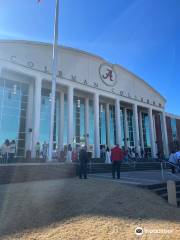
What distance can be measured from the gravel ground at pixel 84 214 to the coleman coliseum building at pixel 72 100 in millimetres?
16502

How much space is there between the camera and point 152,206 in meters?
6.64

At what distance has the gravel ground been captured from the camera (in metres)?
4.89

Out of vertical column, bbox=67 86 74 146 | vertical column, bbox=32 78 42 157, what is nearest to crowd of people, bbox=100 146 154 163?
vertical column, bbox=67 86 74 146

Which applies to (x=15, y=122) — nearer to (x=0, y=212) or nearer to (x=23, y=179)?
(x=23, y=179)

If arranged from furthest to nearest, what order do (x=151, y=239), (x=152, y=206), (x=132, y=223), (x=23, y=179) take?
1. (x=23, y=179)
2. (x=152, y=206)
3. (x=132, y=223)
4. (x=151, y=239)

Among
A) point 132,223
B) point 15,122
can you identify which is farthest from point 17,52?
point 132,223

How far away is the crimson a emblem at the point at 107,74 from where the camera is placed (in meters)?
32.9

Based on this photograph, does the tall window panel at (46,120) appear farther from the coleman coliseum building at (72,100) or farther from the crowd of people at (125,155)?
the crowd of people at (125,155)

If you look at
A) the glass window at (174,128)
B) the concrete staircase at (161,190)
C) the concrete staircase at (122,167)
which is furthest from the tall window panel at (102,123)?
the concrete staircase at (161,190)

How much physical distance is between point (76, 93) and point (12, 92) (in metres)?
9.62

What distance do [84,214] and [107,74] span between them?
29.3 m

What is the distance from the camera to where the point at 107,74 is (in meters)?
33.4

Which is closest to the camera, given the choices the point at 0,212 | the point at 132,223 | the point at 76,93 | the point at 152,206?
the point at 132,223

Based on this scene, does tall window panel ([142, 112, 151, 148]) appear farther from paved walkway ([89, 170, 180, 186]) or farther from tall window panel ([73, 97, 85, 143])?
paved walkway ([89, 170, 180, 186])
